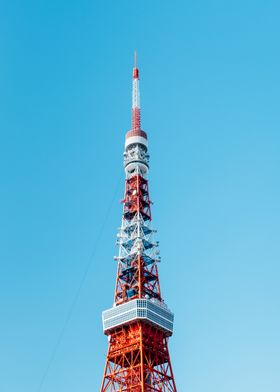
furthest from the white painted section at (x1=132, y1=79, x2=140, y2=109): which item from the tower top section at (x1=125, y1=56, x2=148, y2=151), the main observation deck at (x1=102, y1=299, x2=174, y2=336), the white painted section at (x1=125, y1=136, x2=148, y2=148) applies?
the main observation deck at (x1=102, y1=299, x2=174, y2=336)

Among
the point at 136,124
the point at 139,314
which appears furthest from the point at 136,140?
the point at 139,314

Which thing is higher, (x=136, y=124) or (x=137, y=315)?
(x=136, y=124)

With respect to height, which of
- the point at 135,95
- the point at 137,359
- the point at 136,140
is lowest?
the point at 137,359

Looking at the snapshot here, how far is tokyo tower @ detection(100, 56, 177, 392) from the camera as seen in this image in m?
80.2

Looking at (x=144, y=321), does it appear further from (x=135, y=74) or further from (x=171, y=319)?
(x=135, y=74)

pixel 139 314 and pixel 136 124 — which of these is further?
pixel 136 124

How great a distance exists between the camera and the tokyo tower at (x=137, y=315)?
80250 millimetres

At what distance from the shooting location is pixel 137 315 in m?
81.0

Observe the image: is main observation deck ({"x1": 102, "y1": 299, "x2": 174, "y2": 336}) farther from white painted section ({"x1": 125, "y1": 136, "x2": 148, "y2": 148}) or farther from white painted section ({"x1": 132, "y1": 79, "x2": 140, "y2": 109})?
white painted section ({"x1": 132, "y1": 79, "x2": 140, "y2": 109})

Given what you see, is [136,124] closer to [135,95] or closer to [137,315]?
[135,95]

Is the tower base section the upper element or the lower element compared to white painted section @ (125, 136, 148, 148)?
lower

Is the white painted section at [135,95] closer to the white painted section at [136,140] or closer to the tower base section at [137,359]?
the white painted section at [136,140]

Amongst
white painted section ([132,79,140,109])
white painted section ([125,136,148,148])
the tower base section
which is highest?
white painted section ([132,79,140,109])

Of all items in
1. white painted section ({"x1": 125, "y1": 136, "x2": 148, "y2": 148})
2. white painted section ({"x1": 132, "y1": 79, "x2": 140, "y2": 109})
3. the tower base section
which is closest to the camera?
the tower base section
